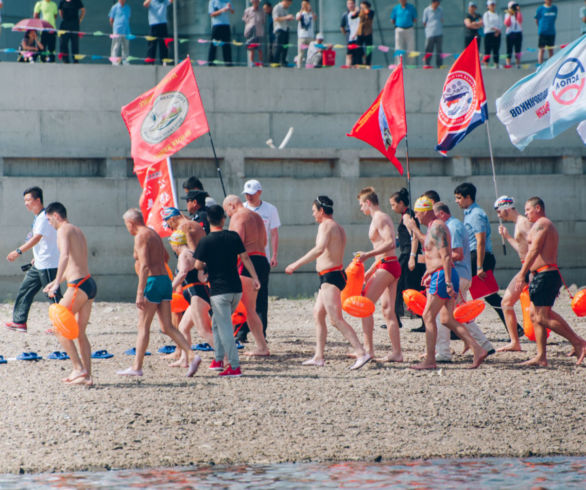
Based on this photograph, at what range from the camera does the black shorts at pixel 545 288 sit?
30.1 feet

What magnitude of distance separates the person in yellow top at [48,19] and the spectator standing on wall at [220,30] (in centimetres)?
274

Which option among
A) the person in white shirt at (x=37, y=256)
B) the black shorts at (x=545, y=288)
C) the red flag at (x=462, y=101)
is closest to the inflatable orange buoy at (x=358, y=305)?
the black shorts at (x=545, y=288)

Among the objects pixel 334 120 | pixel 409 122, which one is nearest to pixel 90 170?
pixel 334 120

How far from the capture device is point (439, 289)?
900 cm

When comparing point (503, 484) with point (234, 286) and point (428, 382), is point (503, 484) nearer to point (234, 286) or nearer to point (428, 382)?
point (428, 382)

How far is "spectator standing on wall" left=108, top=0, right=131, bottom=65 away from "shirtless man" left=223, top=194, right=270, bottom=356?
741 cm

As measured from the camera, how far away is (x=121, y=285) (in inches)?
615

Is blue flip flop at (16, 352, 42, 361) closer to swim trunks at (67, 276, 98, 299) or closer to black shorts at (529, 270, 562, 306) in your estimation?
swim trunks at (67, 276, 98, 299)

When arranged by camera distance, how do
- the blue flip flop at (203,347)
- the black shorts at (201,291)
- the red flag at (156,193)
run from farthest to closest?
the red flag at (156,193) < the blue flip flop at (203,347) < the black shorts at (201,291)

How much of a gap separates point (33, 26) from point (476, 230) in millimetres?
9132

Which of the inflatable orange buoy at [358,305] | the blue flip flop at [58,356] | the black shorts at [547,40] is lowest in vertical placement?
the blue flip flop at [58,356]

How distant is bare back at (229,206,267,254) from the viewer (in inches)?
399

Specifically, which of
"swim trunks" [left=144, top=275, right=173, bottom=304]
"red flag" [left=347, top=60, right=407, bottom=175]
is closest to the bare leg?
"swim trunks" [left=144, top=275, right=173, bottom=304]

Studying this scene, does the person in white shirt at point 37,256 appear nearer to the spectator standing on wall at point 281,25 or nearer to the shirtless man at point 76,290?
the shirtless man at point 76,290
